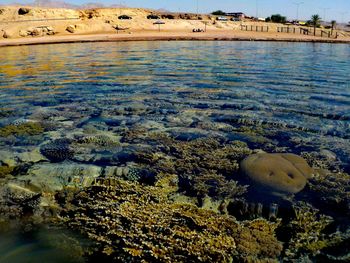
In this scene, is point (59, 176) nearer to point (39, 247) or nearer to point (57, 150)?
point (57, 150)

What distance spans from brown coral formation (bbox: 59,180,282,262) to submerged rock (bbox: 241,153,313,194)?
1101 mm

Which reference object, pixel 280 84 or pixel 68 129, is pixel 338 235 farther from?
pixel 280 84

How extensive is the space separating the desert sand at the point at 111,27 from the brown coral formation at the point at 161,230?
190 ft

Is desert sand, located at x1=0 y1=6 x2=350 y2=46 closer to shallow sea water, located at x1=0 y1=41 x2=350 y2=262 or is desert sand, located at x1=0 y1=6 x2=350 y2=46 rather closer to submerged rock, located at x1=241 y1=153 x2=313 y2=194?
shallow sea water, located at x1=0 y1=41 x2=350 y2=262

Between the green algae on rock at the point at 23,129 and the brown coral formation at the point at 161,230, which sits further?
the green algae on rock at the point at 23,129

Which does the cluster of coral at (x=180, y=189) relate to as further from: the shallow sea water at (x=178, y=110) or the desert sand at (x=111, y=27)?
the desert sand at (x=111, y=27)

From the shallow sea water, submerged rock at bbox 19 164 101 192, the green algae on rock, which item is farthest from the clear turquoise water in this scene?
submerged rock at bbox 19 164 101 192

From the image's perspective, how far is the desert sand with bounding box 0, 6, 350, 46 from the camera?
65.5m

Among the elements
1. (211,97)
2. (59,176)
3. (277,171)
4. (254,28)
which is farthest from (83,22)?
(277,171)

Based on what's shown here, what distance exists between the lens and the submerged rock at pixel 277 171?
597 centimetres

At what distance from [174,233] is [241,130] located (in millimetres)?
5100

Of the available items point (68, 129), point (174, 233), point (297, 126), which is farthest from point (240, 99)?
point (174, 233)

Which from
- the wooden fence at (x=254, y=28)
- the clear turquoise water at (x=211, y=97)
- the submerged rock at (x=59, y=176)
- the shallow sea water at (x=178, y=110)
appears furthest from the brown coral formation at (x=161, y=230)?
the wooden fence at (x=254, y=28)

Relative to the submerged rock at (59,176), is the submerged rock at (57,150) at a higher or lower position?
higher
